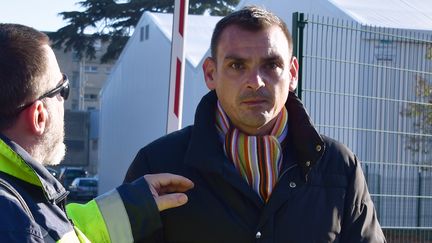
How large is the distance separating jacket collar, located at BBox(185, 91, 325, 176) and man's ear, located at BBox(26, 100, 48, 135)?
680 millimetres

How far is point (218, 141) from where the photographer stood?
308 cm

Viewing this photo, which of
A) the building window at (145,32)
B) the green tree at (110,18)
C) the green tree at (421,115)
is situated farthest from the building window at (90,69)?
the green tree at (421,115)

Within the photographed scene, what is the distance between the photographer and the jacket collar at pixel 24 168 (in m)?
2.30

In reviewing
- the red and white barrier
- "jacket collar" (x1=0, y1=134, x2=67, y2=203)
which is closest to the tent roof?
the red and white barrier

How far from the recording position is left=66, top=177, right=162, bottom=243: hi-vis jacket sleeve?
280cm

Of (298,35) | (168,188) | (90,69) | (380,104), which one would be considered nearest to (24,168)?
(168,188)

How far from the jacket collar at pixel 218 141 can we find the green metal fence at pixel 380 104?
10.4 ft

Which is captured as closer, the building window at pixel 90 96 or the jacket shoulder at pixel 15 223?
the jacket shoulder at pixel 15 223

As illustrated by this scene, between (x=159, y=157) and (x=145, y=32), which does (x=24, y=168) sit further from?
(x=145, y=32)

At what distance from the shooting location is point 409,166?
7.12 meters

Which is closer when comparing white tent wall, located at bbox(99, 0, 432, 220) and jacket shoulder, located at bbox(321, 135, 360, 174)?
jacket shoulder, located at bbox(321, 135, 360, 174)

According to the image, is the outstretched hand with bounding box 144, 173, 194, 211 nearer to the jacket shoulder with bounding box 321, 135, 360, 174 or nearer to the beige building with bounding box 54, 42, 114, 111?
the jacket shoulder with bounding box 321, 135, 360, 174

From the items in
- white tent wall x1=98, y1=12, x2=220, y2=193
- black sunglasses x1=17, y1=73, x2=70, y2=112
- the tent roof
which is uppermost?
the tent roof

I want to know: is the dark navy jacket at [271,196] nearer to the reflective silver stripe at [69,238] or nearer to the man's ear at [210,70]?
the man's ear at [210,70]
